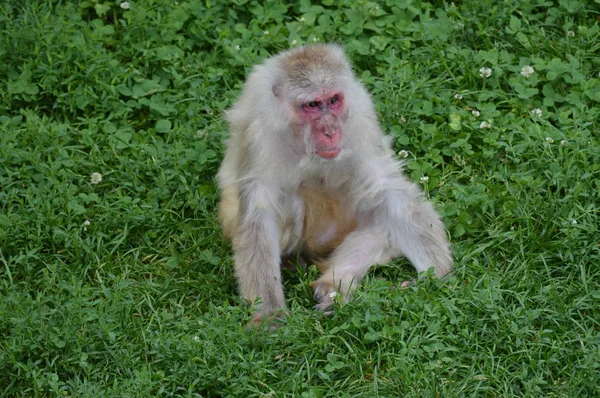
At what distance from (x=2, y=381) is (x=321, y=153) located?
2048 mm

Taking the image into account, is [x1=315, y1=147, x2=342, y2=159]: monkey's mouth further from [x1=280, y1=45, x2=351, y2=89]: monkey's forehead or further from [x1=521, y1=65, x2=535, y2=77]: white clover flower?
[x1=521, y1=65, x2=535, y2=77]: white clover flower

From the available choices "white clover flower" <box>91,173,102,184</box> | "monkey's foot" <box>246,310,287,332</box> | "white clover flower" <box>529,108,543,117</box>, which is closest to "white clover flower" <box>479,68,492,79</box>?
"white clover flower" <box>529,108,543,117</box>

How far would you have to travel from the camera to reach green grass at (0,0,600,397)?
17.8 feet

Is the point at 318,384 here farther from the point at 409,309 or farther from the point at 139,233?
the point at 139,233

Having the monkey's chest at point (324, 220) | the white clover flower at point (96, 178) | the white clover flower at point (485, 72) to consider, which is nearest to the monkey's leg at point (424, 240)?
the monkey's chest at point (324, 220)

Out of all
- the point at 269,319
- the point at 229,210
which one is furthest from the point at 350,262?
the point at 229,210

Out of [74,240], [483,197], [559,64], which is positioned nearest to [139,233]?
[74,240]

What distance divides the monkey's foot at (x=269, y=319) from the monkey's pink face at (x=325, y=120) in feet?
2.93

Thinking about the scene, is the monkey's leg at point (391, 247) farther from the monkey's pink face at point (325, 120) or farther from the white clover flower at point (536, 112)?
the white clover flower at point (536, 112)

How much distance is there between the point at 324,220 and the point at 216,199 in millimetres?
799

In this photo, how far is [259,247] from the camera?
6109 millimetres

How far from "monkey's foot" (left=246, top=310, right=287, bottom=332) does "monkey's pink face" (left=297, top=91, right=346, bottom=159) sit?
892 mm

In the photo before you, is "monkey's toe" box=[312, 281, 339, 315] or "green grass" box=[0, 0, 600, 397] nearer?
"green grass" box=[0, 0, 600, 397]

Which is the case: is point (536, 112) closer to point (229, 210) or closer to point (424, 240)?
point (424, 240)
